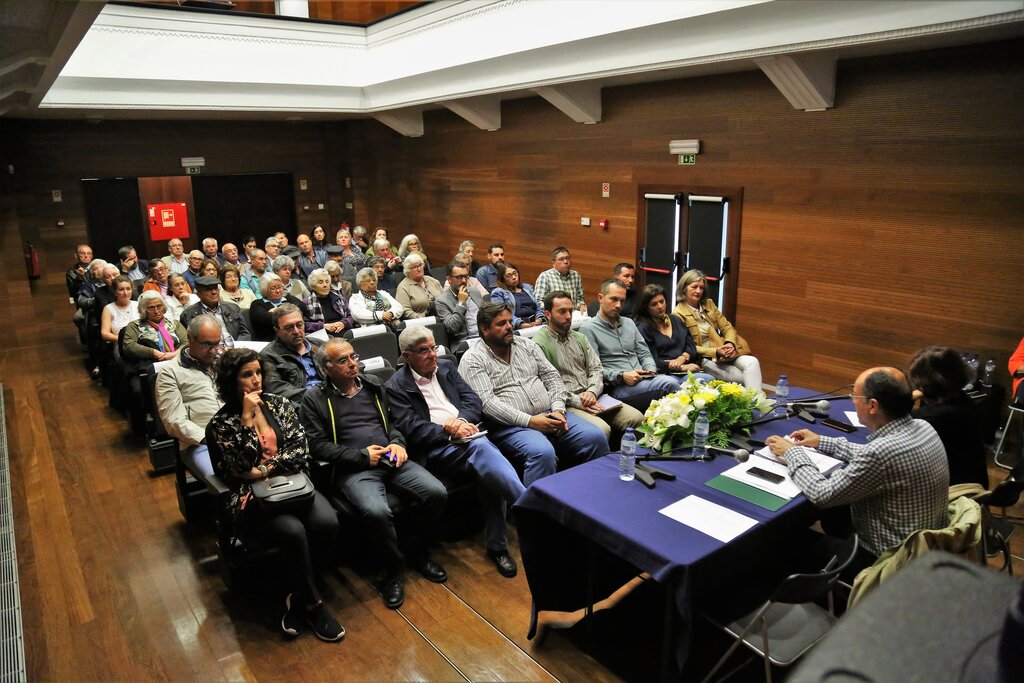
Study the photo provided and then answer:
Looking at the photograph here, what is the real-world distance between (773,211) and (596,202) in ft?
7.64

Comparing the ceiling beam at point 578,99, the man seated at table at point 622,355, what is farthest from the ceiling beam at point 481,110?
the man seated at table at point 622,355

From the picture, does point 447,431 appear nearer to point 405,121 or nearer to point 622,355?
point 622,355

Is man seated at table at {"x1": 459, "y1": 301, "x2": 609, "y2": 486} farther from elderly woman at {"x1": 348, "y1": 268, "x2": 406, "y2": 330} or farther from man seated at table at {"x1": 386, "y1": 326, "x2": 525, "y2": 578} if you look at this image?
elderly woman at {"x1": 348, "y1": 268, "x2": 406, "y2": 330}

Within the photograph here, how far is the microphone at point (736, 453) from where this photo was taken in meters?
3.11

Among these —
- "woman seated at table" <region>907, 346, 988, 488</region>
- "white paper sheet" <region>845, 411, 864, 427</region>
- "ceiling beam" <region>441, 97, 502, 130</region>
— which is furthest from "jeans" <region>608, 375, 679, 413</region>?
"ceiling beam" <region>441, 97, 502, 130</region>

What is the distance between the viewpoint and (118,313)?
602cm

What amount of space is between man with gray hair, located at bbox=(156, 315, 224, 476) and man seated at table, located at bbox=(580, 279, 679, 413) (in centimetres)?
239

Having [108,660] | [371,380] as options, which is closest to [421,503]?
[371,380]

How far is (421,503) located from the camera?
3510mm

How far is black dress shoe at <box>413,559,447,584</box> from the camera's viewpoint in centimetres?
351

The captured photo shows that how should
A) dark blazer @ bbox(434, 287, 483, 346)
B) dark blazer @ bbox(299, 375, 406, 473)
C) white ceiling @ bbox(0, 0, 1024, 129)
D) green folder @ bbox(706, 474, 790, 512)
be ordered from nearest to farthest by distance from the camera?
green folder @ bbox(706, 474, 790, 512)
dark blazer @ bbox(299, 375, 406, 473)
white ceiling @ bbox(0, 0, 1024, 129)
dark blazer @ bbox(434, 287, 483, 346)

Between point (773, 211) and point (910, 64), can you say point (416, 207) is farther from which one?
point (910, 64)

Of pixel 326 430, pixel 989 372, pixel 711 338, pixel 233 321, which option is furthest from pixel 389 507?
pixel 989 372

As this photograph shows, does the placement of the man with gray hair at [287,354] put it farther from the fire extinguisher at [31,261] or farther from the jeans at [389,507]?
the fire extinguisher at [31,261]
